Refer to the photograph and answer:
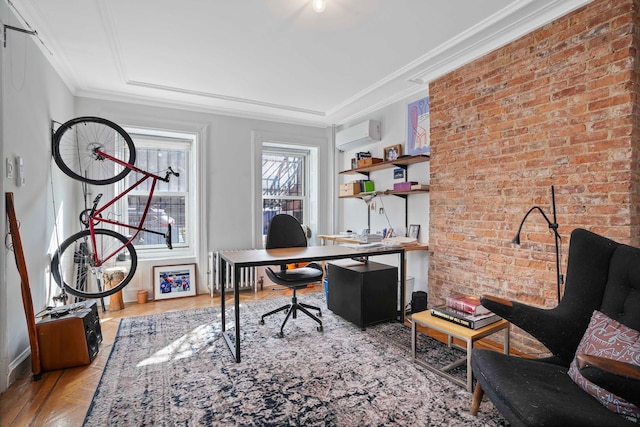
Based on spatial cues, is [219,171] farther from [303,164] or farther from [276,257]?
[276,257]

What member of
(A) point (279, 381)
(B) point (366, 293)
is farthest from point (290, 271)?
(A) point (279, 381)

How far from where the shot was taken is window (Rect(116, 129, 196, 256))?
→ 4234 mm

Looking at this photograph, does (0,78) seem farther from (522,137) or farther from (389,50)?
(522,137)

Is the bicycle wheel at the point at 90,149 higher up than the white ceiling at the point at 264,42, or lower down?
lower down

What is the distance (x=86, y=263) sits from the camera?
3.46 metres

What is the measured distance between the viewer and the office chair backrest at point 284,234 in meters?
3.27

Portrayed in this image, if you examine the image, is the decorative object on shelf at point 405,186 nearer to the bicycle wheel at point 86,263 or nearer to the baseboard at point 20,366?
the bicycle wheel at point 86,263

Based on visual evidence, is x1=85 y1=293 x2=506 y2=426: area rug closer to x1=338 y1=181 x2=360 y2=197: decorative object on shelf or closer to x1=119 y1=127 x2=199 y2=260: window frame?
x1=119 y1=127 x2=199 y2=260: window frame

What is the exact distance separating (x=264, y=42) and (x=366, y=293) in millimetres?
2395

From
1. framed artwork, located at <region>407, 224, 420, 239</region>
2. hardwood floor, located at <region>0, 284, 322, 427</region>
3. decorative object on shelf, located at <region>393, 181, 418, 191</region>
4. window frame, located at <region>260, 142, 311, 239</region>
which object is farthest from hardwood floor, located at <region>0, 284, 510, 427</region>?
window frame, located at <region>260, 142, 311, 239</region>

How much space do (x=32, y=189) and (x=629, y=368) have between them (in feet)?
12.0

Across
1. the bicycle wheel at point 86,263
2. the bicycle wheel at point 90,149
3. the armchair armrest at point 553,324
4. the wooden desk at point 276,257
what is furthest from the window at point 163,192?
the armchair armrest at point 553,324

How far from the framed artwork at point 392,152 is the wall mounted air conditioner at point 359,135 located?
0.30 meters

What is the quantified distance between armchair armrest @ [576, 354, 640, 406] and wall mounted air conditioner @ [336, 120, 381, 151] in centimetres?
356
